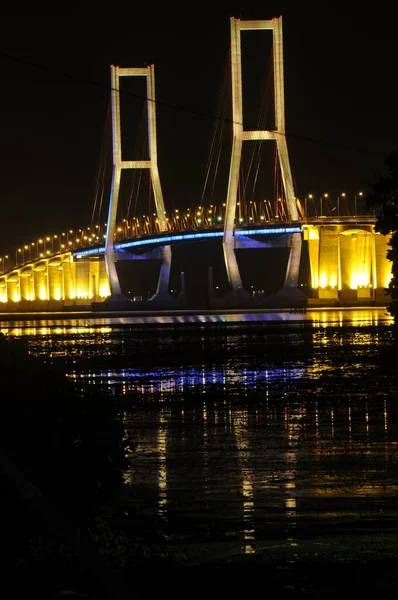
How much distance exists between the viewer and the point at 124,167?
7850 cm

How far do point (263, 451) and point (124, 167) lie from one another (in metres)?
69.0

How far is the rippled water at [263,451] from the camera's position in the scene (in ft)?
23.0

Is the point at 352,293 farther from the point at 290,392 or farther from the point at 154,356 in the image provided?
the point at 290,392

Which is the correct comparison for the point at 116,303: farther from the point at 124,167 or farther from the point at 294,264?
the point at 294,264

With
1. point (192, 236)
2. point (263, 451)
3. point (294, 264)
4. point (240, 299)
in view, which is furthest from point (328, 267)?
point (263, 451)

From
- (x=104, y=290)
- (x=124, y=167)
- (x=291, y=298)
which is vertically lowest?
(x=291, y=298)

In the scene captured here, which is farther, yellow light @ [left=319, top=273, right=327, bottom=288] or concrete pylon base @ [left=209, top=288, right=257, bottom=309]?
yellow light @ [left=319, top=273, right=327, bottom=288]

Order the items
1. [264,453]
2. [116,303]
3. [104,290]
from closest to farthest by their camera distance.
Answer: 1. [264,453]
2. [116,303]
3. [104,290]

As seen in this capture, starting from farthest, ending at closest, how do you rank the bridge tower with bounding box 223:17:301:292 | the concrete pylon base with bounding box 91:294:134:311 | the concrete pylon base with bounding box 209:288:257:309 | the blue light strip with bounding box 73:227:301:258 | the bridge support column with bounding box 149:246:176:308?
the bridge support column with bounding box 149:246:176:308, the concrete pylon base with bounding box 91:294:134:311, the concrete pylon base with bounding box 209:288:257:309, the blue light strip with bounding box 73:227:301:258, the bridge tower with bounding box 223:17:301:292

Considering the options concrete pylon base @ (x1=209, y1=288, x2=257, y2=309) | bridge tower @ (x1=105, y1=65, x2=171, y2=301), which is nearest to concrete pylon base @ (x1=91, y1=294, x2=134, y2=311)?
bridge tower @ (x1=105, y1=65, x2=171, y2=301)

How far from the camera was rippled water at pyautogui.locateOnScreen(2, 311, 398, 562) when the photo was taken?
7.02 meters

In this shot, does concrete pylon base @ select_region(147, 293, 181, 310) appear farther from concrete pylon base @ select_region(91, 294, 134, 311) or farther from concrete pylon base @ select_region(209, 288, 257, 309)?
concrete pylon base @ select_region(209, 288, 257, 309)

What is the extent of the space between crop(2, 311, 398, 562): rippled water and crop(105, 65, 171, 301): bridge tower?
53.9 meters

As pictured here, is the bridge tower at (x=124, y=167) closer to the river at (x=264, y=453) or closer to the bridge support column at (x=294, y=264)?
the bridge support column at (x=294, y=264)
